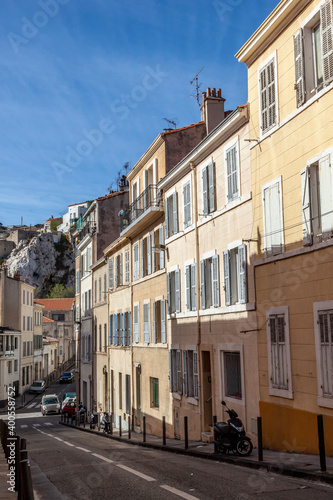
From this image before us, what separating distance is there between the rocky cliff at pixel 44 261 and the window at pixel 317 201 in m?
118

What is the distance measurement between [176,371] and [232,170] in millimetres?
8378

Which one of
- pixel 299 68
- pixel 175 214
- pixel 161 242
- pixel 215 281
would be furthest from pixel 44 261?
pixel 299 68

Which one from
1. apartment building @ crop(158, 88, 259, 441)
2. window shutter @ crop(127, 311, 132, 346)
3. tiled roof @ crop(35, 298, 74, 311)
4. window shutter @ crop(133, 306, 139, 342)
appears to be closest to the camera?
apartment building @ crop(158, 88, 259, 441)

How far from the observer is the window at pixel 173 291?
68.0 feet

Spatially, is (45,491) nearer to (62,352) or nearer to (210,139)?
(210,139)

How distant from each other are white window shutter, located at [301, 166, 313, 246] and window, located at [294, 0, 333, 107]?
5.06 feet

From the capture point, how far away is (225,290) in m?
16.0

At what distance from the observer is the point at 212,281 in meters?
17.3

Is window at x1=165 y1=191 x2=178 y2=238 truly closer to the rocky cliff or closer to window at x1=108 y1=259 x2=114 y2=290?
window at x1=108 y1=259 x2=114 y2=290

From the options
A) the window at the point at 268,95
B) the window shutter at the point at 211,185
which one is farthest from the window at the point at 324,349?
the window shutter at the point at 211,185

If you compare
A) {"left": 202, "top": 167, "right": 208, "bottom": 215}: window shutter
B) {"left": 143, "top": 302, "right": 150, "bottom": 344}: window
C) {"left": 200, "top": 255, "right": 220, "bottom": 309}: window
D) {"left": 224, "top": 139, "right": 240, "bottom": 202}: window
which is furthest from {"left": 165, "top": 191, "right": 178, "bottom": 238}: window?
{"left": 224, "top": 139, "right": 240, "bottom": 202}: window

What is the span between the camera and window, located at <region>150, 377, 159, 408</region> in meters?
23.9

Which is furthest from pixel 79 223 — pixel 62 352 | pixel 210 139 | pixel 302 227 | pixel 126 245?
pixel 62 352

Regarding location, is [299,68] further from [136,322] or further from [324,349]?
[136,322]
